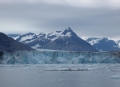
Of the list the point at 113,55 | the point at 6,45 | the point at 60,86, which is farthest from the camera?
the point at 6,45

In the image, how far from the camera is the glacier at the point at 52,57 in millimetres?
61094

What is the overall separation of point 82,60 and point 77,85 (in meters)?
42.0

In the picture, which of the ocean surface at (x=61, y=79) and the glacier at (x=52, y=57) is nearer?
the ocean surface at (x=61, y=79)

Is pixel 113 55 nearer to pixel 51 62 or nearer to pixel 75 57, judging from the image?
pixel 75 57

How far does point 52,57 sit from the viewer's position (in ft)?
209

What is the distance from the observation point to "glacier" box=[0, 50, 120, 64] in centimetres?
6109

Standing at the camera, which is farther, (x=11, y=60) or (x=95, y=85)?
(x=11, y=60)

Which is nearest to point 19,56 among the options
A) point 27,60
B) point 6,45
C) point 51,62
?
point 27,60

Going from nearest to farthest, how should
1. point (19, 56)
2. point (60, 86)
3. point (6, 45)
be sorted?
point (60, 86)
point (19, 56)
point (6, 45)

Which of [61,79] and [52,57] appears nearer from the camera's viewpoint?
[61,79]

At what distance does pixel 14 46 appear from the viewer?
11238cm

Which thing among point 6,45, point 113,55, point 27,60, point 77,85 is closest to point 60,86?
point 77,85

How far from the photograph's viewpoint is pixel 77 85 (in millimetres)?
22219

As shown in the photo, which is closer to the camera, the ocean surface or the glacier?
the ocean surface
